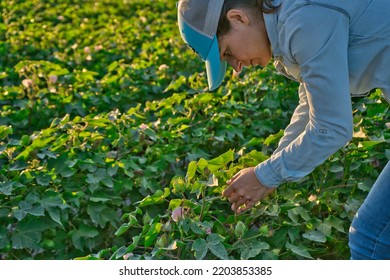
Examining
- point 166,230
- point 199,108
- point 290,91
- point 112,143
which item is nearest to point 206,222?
point 166,230

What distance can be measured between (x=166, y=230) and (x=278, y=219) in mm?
407

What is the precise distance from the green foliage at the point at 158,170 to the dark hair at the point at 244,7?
662 mm

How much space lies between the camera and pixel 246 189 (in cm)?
220

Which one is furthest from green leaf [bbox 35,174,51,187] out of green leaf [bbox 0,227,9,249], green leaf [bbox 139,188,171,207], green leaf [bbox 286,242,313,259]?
green leaf [bbox 286,242,313,259]

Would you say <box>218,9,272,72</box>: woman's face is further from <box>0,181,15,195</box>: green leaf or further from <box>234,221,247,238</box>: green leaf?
<box>0,181,15,195</box>: green leaf

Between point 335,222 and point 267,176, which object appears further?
point 335,222

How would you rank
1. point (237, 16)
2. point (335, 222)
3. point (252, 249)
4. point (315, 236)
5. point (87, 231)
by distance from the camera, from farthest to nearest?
point (87, 231) < point (335, 222) < point (315, 236) < point (252, 249) < point (237, 16)

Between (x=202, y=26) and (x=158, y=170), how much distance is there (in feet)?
4.24

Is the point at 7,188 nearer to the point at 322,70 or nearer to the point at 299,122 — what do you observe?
the point at 299,122

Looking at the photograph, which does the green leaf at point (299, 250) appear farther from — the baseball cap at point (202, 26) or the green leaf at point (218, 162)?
the baseball cap at point (202, 26)

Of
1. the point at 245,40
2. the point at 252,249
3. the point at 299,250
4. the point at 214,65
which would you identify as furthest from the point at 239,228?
the point at 245,40

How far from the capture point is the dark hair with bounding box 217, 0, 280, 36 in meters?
1.92

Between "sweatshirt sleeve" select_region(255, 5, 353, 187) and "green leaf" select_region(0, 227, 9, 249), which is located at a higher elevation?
"sweatshirt sleeve" select_region(255, 5, 353, 187)
